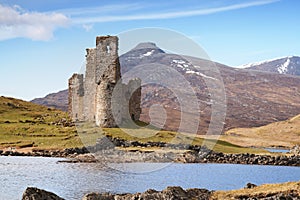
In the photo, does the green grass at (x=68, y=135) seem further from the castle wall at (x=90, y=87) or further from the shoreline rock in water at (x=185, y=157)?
the shoreline rock in water at (x=185, y=157)

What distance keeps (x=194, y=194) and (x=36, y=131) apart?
41.3 metres

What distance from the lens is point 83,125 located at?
6838cm

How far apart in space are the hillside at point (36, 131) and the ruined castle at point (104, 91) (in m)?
3.48

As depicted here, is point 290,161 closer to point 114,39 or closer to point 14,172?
point 114,39

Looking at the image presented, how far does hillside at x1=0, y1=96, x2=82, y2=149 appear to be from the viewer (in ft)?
199

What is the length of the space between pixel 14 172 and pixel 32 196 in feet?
63.0

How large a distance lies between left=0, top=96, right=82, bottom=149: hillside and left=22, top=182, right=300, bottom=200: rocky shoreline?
3375 cm

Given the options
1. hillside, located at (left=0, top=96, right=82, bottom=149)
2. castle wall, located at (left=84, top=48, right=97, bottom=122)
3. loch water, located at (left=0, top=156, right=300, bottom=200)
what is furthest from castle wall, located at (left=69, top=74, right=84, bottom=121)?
loch water, located at (left=0, top=156, right=300, bottom=200)

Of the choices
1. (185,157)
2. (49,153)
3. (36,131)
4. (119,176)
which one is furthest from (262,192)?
(36,131)

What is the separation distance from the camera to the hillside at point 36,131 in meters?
60.6

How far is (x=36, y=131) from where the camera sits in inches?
2596

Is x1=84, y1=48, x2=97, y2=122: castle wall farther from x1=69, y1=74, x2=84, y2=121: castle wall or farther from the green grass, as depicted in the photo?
the green grass

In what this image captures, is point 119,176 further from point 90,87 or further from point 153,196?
point 90,87

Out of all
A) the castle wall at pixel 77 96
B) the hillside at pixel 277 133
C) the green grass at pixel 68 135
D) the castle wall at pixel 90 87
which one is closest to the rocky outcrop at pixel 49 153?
the green grass at pixel 68 135
